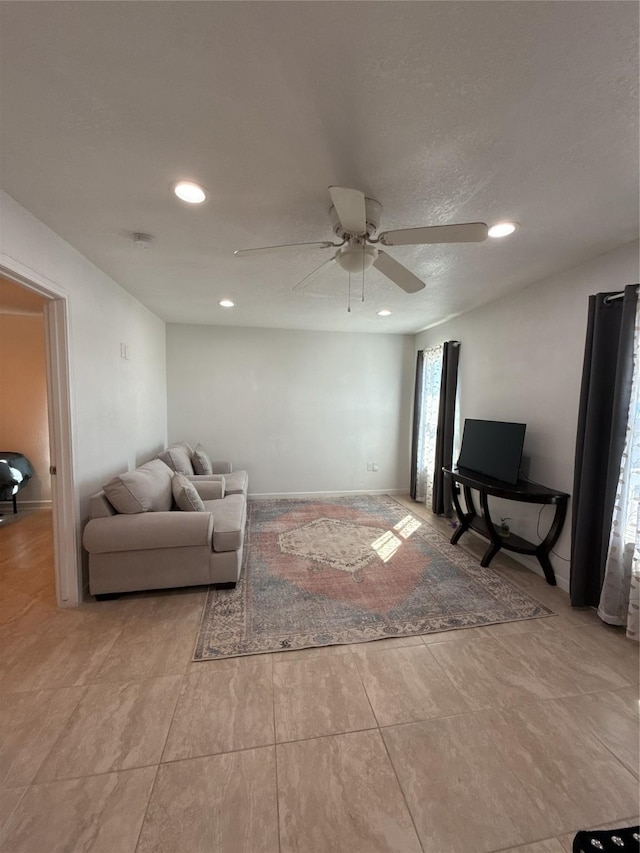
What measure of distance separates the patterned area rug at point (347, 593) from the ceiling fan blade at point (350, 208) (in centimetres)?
229

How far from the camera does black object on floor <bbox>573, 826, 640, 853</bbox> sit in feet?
3.59

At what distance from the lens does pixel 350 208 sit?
1.37m

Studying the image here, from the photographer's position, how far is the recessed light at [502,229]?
1942 mm

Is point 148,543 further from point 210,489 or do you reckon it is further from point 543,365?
point 543,365

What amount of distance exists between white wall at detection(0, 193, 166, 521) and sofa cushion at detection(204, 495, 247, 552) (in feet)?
3.09

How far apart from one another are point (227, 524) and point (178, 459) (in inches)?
54.4

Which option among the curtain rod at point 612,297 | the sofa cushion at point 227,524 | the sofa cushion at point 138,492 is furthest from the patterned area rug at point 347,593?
the curtain rod at point 612,297

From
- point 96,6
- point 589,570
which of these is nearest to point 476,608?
point 589,570

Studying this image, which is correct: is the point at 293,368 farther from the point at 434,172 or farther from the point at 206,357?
the point at 434,172

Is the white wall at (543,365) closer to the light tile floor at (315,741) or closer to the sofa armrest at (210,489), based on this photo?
the light tile floor at (315,741)

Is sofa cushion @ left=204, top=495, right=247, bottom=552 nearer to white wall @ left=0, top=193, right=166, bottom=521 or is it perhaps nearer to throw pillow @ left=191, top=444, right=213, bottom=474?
throw pillow @ left=191, top=444, right=213, bottom=474

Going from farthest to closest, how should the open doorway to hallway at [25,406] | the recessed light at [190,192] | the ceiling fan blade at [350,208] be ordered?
the open doorway to hallway at [25,406] < the recessed light at [190,192] < the ceiling fan blade at [350,208]

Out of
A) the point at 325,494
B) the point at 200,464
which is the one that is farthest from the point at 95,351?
the point at 325,494

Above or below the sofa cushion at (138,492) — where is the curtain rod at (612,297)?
above
